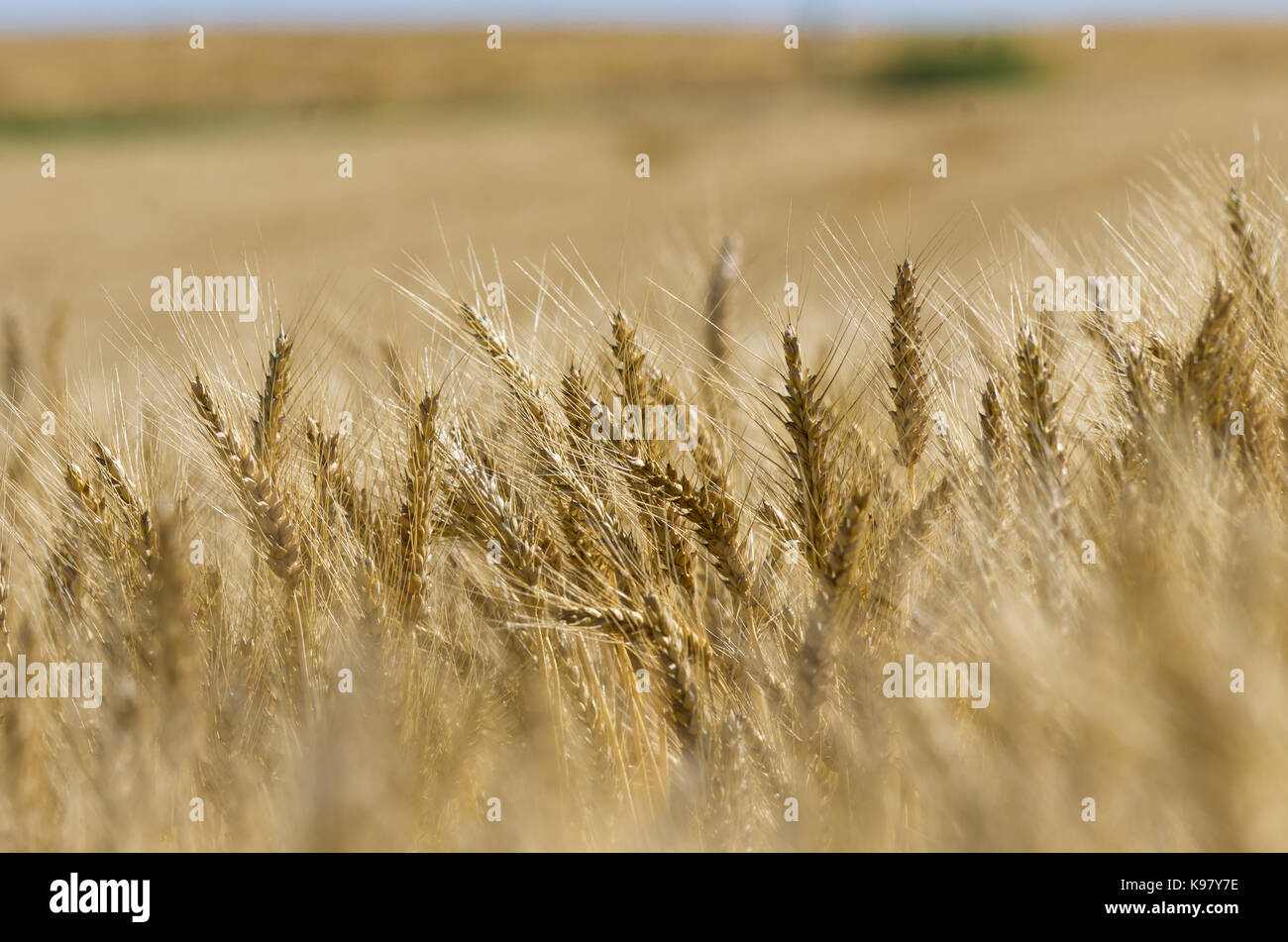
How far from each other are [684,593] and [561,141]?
12512mm

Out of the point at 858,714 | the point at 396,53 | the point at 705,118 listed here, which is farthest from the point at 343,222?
the point at 396,53

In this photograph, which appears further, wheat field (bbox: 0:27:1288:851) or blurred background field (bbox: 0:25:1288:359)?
blurred background field (bbox: 0:25:1288:359)

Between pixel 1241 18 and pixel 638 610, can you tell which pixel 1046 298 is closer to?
pixel 638 610

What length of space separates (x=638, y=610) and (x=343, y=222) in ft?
30.1

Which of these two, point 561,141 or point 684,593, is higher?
point 561,141

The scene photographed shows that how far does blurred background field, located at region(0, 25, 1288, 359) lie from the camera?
8.45 m

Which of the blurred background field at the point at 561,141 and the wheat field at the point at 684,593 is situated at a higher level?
the blurred background field at the point at 561,141

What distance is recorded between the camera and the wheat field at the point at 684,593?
960 millimetres

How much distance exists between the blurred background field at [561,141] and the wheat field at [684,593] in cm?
93

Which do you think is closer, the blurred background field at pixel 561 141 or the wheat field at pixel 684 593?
the wheat field at pixel 684 593

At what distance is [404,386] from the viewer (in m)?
1.70

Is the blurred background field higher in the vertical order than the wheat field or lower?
higher

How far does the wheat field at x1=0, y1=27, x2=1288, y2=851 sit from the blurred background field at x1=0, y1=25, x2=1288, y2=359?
933 millimetres

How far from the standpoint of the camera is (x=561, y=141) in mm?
13297
